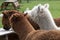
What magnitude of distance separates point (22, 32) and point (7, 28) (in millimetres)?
1112

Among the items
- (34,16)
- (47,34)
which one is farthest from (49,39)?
(34,16)

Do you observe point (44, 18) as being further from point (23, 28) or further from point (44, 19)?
point (23, 28)

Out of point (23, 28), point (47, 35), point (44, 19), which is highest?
point (47, 35)

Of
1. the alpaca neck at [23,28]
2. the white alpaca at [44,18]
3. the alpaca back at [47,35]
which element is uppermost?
the alpaca back at [47,35]

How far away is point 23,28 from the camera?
605 centimetres

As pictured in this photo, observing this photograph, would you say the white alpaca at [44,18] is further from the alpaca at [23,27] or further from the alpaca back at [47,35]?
the alpaca back at [47,35]

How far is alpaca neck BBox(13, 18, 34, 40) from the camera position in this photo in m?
6.02

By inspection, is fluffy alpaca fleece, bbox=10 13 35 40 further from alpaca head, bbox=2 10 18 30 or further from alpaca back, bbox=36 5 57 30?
alpaca back, bbox=36 5 57 30

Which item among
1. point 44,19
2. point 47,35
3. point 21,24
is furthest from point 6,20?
point 47,35

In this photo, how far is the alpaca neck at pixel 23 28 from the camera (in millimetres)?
6023

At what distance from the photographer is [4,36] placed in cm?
695

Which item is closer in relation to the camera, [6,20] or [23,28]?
[23,28]

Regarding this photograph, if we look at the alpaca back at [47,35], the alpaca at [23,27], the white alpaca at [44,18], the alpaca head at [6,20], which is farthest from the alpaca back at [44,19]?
the alpaca back at [47,35]

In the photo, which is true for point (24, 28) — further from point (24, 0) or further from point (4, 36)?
point (24, 0)
